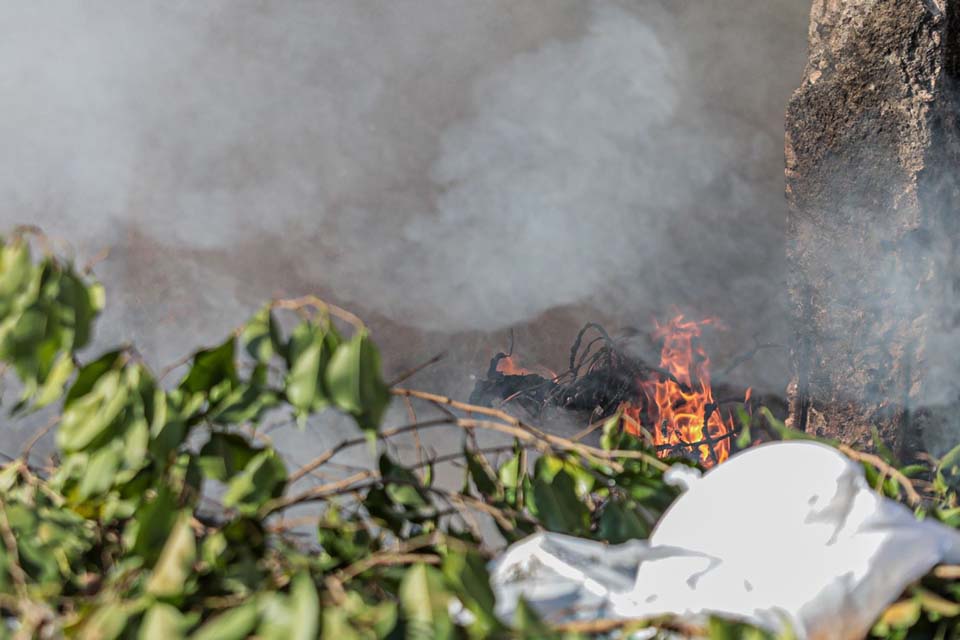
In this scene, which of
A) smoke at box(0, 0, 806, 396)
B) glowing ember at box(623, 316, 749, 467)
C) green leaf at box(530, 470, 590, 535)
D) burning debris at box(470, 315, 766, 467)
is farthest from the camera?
smoke at box(0, 0, 806, 396)

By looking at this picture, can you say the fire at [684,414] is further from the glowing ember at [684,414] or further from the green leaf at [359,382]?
the green leaf at [359,382]

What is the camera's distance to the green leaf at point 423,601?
2.26ft

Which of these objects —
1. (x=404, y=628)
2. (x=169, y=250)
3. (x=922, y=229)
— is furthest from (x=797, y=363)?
(x=169, y=250)

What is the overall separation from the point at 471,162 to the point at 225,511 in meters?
2.99

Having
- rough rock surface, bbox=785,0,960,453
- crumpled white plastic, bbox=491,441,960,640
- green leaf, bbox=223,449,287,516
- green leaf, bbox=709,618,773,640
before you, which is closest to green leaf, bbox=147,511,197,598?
green leaf, bbox=223,449,287,516

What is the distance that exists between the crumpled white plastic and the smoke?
2877 millimetres

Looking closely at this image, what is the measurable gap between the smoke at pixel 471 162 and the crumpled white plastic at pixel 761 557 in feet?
9.44

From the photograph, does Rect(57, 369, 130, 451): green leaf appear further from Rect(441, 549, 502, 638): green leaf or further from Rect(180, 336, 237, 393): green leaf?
Rect(441, 549, 502, 638): green leaf

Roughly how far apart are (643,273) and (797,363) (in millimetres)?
1611

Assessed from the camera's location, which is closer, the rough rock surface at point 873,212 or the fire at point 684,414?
the rough rock surface at point 873,212

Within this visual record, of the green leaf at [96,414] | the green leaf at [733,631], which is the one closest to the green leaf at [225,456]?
the green leaf at [96,414]

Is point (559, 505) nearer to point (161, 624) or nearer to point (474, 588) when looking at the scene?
point (474, 588)

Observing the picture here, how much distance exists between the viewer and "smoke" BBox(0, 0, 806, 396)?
362 centimetres

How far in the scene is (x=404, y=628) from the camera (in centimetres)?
71
